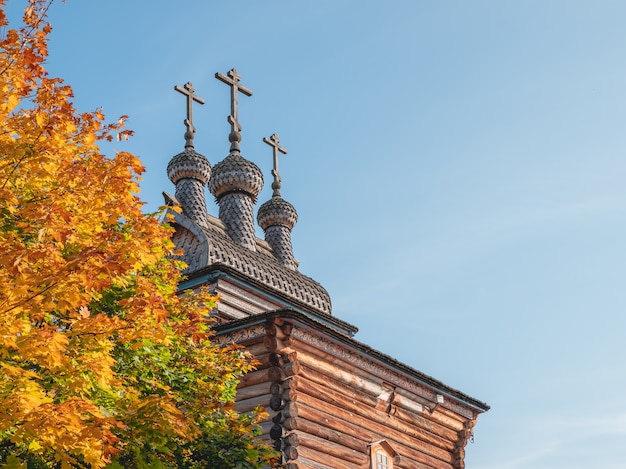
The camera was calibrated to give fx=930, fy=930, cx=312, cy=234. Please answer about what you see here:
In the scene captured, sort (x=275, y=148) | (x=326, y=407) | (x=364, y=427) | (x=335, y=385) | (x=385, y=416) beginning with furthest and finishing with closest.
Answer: (x=275, y=148) → (x=385, y=416) → (x=364, y=427) → (x=335, y=385) → (x=326, y=407)

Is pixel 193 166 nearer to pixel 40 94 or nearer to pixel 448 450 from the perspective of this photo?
pixel 448 450

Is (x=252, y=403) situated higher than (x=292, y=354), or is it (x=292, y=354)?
(x=292, y=354)

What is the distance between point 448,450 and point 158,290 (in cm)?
1108

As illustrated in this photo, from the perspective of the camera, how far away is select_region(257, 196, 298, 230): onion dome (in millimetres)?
26344

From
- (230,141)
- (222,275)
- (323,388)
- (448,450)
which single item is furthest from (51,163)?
(230,141)

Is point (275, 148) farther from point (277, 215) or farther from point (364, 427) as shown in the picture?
point (364, 427)

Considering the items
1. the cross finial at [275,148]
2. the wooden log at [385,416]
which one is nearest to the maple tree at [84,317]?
the wooden log at [385,416]

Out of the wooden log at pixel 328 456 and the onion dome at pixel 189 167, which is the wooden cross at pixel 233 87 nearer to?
the onion dome at pixel 189 167

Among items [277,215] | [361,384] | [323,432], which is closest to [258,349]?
[323,432]

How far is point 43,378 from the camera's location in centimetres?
998

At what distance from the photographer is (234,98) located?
26.8 meters

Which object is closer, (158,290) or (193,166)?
(158,290)

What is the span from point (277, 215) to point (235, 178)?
6.90 feet

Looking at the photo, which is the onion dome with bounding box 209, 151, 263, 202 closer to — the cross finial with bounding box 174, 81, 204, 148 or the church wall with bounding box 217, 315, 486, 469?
the cross finial with bounding box 174, 81, 204, 148
